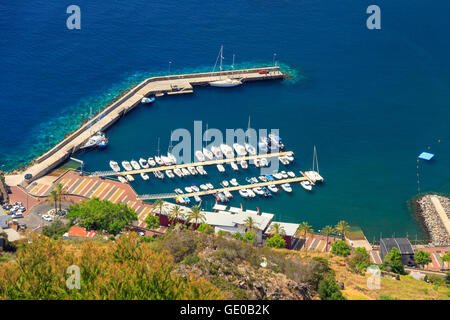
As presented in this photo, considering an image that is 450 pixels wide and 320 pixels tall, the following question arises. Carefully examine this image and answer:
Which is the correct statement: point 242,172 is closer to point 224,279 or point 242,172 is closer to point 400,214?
point 400,214

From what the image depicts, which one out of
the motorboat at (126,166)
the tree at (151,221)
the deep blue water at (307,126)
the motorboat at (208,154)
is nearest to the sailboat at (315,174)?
the deep blue water at (307,126)

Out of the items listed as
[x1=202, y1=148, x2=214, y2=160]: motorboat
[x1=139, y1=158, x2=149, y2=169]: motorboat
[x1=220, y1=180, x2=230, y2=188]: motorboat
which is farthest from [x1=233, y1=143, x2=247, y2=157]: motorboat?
[x1=139, y1=158, x2=149, y2=169]: motorboat

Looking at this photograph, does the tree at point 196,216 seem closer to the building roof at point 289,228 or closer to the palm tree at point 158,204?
the palm tree at point 158,204

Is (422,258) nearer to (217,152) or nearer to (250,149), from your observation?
(250,149)

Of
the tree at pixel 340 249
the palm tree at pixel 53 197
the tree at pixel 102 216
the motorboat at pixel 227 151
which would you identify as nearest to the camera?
the tree at pixel 340 249

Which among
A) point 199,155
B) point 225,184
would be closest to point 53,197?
point 199,155

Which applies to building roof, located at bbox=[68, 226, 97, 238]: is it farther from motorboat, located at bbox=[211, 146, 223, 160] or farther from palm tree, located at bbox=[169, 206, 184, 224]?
motorboat, located at bbox=[211, 146, 223, 160]
